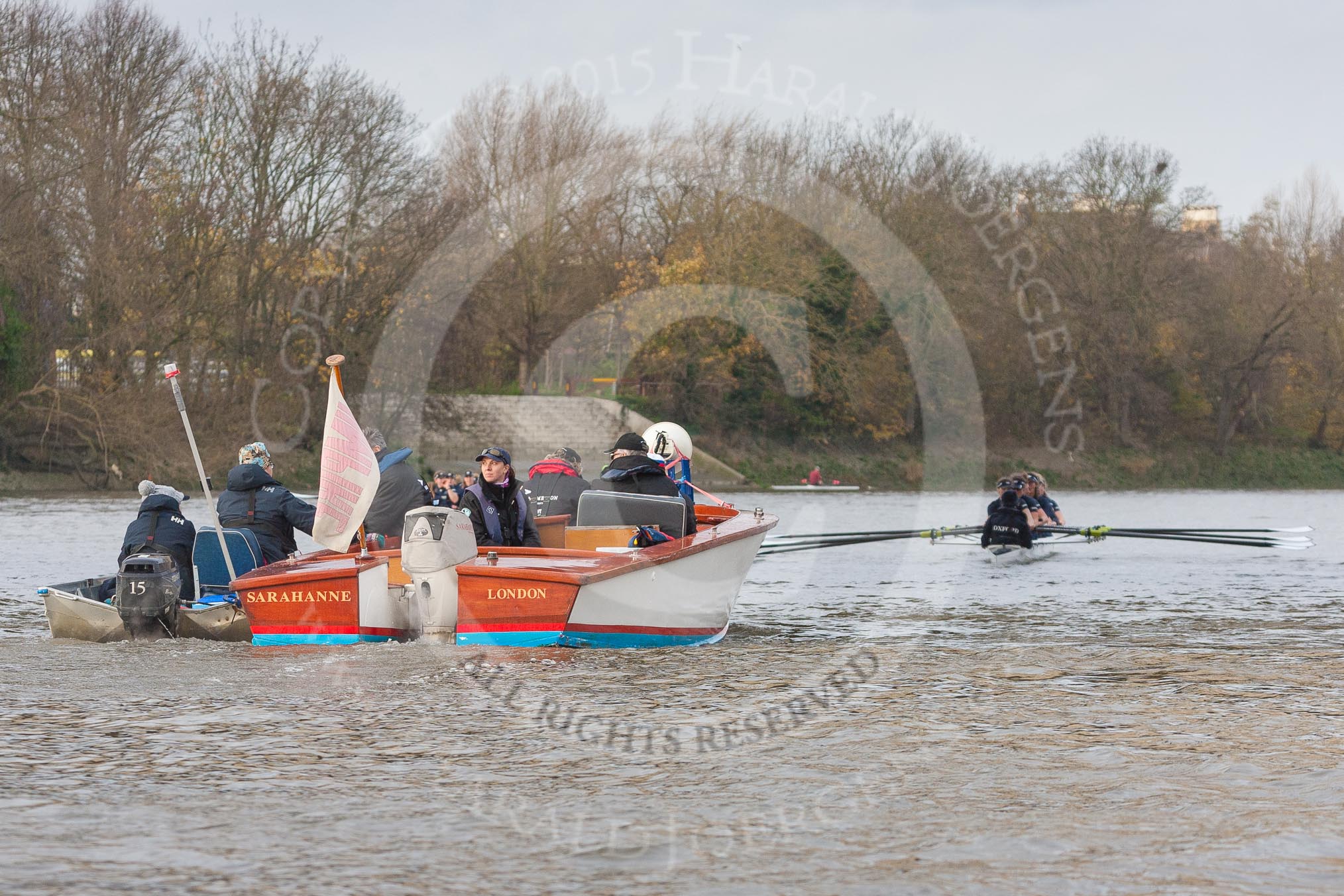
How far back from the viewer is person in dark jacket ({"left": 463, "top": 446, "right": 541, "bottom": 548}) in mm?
10094

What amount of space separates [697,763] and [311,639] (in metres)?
3.72

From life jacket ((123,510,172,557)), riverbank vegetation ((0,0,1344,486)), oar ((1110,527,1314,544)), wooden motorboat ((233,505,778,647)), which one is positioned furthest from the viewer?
riverbank vegetation ((0,0,1344,486))

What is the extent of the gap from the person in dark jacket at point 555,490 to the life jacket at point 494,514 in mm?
1157

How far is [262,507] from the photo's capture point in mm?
10906

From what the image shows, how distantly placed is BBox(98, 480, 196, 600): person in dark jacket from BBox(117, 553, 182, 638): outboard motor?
376 mm

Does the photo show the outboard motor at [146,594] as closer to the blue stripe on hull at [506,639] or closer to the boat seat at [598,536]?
the blue stripe on hull at [506,639]

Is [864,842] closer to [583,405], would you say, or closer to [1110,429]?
[583,405]

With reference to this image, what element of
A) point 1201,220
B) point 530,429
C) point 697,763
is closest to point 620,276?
point 530,429

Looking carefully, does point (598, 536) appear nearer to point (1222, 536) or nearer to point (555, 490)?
point (555, 490)

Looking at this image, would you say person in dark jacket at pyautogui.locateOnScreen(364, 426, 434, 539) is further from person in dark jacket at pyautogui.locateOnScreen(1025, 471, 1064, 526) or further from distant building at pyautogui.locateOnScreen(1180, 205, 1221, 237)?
distant building at pyautogui.locateOnScreen(1180, 205, 1221, 237)

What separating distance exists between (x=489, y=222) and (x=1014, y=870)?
1414 inches

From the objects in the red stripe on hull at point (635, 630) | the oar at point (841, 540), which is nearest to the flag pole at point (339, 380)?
the red stripe on hull at point (635, 630)

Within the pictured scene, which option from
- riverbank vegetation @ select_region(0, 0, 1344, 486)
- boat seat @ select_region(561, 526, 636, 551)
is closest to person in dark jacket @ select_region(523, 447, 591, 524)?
boat seat @ select_region(561, 526, 636, 551)

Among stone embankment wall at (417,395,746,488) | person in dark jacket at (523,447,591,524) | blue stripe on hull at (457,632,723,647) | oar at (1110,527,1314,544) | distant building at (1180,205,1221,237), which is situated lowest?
blue stripe on hull at (457,632,723,647)
